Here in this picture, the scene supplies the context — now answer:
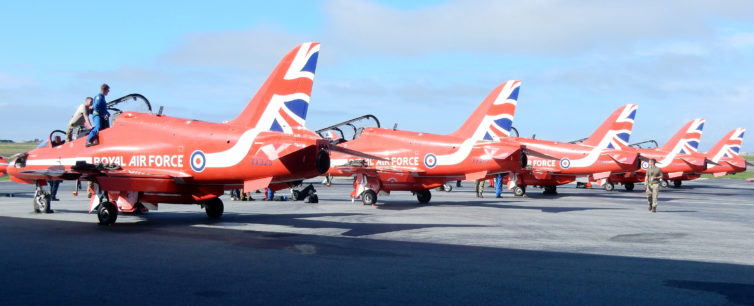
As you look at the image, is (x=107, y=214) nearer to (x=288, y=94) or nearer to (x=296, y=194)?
(x=288, y=94)

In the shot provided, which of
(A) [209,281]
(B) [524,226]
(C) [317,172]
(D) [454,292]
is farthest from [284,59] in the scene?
(D) [454,292]

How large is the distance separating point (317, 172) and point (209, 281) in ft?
20.9

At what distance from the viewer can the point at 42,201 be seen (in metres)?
17.4

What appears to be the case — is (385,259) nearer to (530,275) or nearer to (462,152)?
(530,275)

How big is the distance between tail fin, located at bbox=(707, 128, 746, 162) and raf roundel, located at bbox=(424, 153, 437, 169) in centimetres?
3293

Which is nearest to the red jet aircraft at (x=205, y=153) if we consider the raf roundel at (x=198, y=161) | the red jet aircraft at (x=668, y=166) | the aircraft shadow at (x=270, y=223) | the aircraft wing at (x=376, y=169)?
the raf roundel at (x=198, y=161)

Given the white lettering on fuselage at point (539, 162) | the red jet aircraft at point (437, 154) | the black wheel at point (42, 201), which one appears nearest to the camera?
the black wheel at point (42, 201)

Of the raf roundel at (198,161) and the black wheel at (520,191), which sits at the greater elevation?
the raf roundel at (198,161)

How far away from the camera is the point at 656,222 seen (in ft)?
57.1

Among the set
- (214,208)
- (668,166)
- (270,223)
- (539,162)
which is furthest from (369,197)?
(668,166)

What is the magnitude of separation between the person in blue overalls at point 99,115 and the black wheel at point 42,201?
2559 millimetres

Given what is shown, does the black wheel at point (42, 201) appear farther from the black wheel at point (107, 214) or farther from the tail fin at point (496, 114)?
the tail fin at point (496, 114)

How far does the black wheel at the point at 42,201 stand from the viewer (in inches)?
682

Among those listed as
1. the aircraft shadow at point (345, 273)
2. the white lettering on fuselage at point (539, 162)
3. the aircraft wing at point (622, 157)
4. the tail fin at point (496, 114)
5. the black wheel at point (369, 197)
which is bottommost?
the aircraft shadow at point (345, 273)
